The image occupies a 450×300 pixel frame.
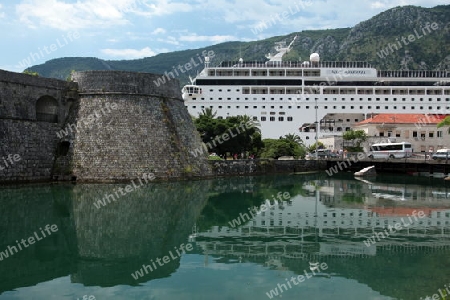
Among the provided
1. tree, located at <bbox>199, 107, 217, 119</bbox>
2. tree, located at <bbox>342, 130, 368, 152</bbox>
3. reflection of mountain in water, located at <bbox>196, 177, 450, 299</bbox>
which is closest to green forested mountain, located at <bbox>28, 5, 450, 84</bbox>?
tree, located at <bbox>342, 130, 368, 152</bbox>

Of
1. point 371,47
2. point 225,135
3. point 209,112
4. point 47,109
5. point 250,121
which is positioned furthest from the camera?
point 371,47

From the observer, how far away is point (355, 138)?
42.0 m

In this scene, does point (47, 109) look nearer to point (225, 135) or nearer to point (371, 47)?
point (225, 135)

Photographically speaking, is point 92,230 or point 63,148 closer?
point 92,230

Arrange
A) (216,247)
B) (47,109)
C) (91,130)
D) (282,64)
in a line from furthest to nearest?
1. (282,64)
2. (47,109)
3. (91,130)
4. (216,247)

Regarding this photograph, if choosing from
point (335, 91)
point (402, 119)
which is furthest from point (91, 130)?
point (402, 119)

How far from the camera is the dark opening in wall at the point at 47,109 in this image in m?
24.0

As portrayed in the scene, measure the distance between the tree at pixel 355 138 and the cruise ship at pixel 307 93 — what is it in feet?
13.5

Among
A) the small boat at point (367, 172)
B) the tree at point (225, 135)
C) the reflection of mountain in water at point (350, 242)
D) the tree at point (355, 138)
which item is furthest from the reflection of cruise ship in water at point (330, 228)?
the tree at point (355, 138)

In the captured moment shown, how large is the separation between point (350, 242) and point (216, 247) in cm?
332

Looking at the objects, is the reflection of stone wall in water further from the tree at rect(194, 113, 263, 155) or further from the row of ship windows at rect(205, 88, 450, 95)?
the row of ship windows at rect(205, 88, 450, 95)

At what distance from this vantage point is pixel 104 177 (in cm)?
2236

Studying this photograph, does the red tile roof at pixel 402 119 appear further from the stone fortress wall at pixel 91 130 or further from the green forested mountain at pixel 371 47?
the green forested mountain at pixel 371 47

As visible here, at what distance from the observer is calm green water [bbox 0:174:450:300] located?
300 inches
